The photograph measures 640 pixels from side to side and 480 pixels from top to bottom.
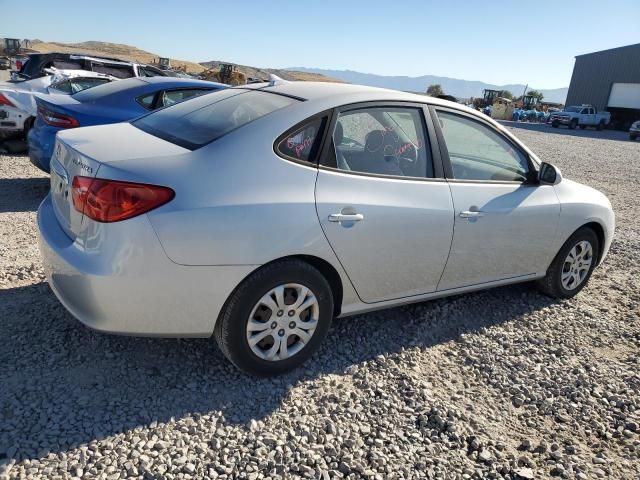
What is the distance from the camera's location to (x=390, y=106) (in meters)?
3.44

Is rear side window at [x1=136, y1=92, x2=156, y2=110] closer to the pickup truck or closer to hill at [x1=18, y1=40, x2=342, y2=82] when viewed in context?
hill at [x1=18, y1=40, x2=342, y2=82]

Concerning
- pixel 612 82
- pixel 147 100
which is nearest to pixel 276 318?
pixel 147 100

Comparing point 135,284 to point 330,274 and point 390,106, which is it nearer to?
point 330,274

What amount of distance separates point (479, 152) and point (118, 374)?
10.1 ft

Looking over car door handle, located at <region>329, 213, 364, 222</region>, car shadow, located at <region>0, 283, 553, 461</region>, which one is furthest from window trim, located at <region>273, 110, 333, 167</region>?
car shadow, located at <region>0, 283, 553, 461</region>

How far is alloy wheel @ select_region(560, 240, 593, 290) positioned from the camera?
15.1 feet

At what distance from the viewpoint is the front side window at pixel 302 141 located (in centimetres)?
293

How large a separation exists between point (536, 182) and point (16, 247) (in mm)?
4514

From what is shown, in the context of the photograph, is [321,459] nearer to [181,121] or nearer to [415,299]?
[415,299]

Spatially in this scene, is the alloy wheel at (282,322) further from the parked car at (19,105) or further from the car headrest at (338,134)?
the parked car at (19,105)

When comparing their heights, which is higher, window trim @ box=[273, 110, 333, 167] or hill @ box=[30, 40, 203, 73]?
hill @ box=[30, 40, 203, 73]

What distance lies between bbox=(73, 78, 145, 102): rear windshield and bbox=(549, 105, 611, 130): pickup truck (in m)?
40.6

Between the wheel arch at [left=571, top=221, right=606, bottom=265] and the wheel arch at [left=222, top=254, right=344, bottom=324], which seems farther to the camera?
the wheel arch at [left=571, top=221, right=606, bottom=265]

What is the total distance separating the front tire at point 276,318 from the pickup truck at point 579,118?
4302cm
